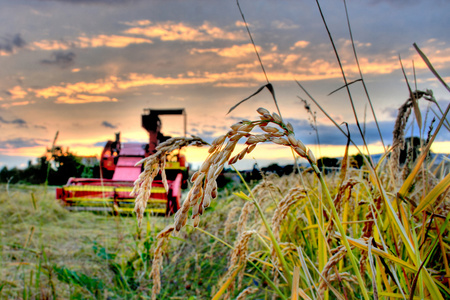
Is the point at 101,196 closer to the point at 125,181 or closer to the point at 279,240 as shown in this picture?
the point at 125,181

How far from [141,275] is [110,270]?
1.73 ft

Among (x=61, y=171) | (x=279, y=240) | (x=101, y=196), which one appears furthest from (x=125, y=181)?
(x=61, y=171)

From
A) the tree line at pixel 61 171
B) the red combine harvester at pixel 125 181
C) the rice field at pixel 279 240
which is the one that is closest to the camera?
the rice field at pixel 279 240

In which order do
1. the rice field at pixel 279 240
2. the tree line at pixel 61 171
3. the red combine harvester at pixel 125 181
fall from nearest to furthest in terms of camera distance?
the rice field at pixel 279 240 < the red combine harvester at pixel 125 181 < the tree line at pixel 61 171

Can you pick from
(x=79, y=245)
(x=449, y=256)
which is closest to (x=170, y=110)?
(x=79, y=245)

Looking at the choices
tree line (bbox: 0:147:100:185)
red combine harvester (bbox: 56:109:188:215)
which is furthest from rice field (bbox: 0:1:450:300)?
tree line (bbox: 0:147:100:185)

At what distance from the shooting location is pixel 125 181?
915 centimetres

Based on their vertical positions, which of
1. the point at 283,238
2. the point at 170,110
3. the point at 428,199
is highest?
the point at 170,110

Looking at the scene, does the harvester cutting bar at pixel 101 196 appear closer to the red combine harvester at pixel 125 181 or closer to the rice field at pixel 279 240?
the red combine harvester at pixel 125 181

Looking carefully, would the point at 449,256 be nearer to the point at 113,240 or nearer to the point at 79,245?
the point at 113,240

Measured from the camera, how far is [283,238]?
7.62 ft

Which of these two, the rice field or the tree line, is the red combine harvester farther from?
the tree line

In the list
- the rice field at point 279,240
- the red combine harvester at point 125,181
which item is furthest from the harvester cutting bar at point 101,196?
the rice field at point 279,240

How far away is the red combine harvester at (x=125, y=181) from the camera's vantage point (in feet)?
27.8
